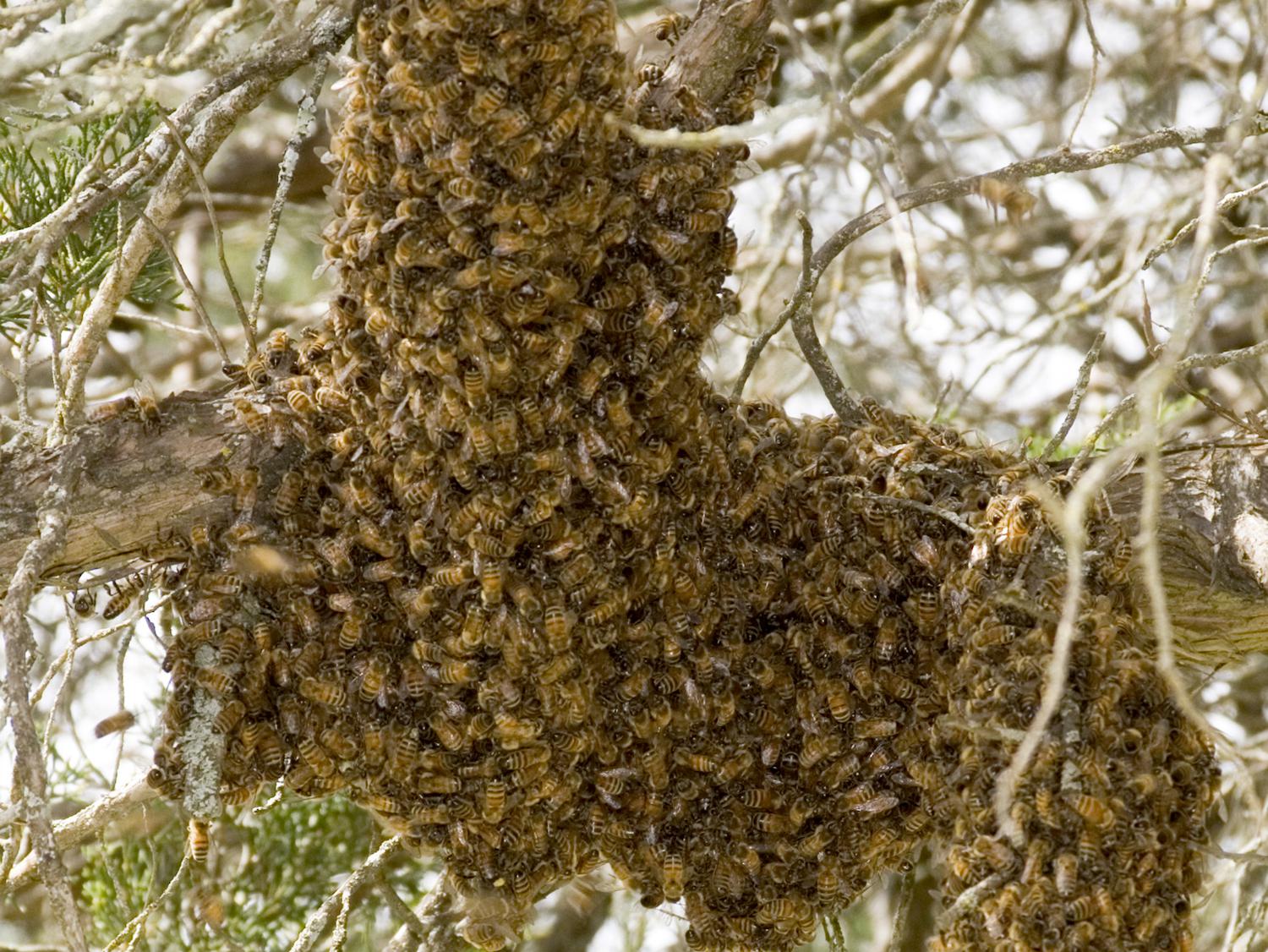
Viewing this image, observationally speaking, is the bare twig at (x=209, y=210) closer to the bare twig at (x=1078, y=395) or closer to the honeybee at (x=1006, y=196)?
the honeybee at (x=1006, y=196)

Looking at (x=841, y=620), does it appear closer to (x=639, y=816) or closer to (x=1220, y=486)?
(x=639, y=816)

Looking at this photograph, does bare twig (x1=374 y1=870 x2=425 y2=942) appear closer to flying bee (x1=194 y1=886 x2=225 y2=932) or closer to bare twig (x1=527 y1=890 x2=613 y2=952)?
flying bee (x1=194 y1=886 x2=225 y2=932)

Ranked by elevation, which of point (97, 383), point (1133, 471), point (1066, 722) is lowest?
point (1066, 722)

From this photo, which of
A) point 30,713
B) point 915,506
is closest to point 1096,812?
point 915,506

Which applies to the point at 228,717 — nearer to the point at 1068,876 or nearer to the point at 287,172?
the point at 287,172

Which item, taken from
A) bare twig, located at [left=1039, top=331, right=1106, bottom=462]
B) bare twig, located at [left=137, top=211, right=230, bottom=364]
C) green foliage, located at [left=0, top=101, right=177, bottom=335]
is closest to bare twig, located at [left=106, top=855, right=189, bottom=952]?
bare twig, located at [left=137, top=211, right=230, bottom=364]

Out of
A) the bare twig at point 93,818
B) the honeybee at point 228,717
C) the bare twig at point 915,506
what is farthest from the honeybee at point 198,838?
the bare twig at point 915,506

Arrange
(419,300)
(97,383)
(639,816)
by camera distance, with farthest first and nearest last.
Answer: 1. (97,383)
2. (639,816)
3. (419,300)

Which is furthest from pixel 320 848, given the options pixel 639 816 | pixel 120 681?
pixel 639 816
